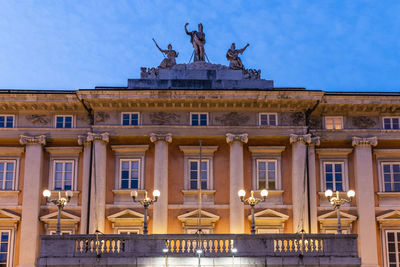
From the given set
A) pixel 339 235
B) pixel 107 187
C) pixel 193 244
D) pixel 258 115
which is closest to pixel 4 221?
pixel 107 187

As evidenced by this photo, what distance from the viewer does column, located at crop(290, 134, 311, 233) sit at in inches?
1397

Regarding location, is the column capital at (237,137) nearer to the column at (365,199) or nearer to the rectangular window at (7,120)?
the column at (365,199)

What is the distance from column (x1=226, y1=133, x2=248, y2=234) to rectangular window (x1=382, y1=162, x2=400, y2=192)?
8167mm

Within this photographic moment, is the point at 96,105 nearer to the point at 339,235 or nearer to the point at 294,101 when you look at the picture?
the point at 294,101

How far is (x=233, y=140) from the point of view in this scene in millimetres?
36469

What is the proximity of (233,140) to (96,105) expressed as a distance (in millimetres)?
7844

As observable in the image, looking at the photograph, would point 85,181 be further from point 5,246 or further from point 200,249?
point 200,249

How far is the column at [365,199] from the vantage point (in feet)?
116

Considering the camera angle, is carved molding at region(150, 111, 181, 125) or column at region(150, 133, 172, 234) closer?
column at region(150, 133, 172, 234)

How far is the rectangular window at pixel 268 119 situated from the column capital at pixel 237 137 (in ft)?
4.67

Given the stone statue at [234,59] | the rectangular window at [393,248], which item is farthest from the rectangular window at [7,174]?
the rectangular window at [393,248]

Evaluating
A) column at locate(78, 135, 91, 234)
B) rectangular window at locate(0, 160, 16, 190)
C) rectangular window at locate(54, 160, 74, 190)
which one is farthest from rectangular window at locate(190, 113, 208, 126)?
rectangular window at locate(0, 160, 16, 190)

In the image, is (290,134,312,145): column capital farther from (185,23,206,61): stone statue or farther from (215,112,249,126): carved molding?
(185,23,206,61): stone statue

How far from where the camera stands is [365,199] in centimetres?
3625
